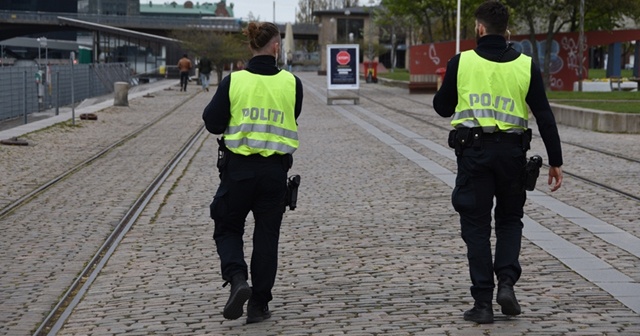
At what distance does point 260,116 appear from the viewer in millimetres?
6844

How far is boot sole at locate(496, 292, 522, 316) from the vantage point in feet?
22.1

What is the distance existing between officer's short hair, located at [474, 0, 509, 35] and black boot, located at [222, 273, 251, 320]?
2.06 m

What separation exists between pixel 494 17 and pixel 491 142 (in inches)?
29.0

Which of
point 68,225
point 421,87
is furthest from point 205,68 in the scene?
point 68,225

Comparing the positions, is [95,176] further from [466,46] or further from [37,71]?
[466,46]

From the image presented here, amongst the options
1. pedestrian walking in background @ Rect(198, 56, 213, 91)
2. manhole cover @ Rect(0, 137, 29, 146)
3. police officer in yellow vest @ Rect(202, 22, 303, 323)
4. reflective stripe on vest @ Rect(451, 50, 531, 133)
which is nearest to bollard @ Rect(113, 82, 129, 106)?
pedestrian walking in background @ Rect(198, 56, 213, 91)

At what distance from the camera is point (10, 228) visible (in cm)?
1127

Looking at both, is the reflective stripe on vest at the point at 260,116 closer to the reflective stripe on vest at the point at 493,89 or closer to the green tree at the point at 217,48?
the reflective stripe on vest at the point at 493,89

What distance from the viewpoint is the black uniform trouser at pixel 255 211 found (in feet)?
22.1

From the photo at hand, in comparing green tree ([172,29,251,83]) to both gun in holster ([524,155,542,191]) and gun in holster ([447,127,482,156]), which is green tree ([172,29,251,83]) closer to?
gun in holster ([447,127,482,156])

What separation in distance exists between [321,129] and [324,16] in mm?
106048

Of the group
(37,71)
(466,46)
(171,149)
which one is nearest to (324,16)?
(466,46)

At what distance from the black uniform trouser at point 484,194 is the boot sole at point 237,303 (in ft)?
4.32

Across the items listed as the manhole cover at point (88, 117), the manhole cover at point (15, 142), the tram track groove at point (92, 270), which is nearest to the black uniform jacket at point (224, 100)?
the tram track groove at point (92, 270)
